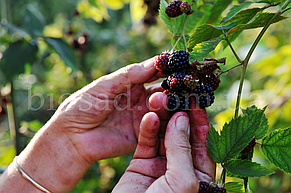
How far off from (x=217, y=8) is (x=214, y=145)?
1.66 feet

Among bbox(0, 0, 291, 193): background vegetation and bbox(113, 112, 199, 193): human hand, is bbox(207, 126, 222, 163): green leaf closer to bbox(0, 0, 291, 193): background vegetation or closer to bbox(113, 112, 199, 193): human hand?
bbox(113, 112, 199, 193): human hand

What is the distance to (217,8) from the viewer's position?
2.80 feet

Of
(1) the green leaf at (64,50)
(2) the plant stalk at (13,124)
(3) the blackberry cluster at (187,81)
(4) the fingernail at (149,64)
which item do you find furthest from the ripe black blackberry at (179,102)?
(2) the plant stalk at (13,124)

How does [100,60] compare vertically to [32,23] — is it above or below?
below

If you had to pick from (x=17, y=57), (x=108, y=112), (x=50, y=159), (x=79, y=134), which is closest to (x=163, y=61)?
(x=108, y=112)

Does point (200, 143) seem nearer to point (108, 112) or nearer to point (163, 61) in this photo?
point (163, 61)

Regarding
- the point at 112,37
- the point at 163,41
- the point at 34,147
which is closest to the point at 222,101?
the point at 163,41

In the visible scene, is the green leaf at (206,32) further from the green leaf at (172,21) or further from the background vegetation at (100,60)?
the background vegetation at (100,60)

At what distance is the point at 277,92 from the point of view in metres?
1.52

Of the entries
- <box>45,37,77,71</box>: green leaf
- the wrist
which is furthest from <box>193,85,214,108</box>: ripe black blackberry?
<box>45,37,77,71</box>: green leaf

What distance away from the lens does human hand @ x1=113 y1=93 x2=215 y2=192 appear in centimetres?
64

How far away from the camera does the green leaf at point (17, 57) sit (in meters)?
1.35

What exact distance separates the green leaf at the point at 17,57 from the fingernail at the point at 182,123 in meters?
1.04

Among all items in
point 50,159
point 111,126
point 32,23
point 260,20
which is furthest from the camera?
point 32,23
